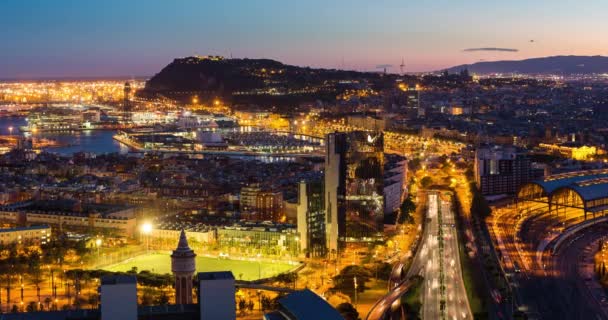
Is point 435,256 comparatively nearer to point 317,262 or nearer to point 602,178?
point 317,262

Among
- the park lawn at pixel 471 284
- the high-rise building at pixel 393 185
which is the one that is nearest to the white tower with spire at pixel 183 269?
the park lawn at pixel 471 284

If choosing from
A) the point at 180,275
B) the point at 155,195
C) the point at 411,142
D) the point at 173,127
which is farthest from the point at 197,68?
the point at 180,275

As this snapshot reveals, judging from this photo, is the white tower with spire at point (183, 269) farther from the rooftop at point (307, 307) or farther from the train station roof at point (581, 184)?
the train station roof at point (581, 184)

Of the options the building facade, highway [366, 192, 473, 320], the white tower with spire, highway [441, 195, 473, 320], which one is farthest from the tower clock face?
the building facade

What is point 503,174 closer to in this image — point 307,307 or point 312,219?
point 312,219

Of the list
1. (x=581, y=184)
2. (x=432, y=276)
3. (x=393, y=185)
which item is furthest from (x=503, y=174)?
(x=432, y=276)
